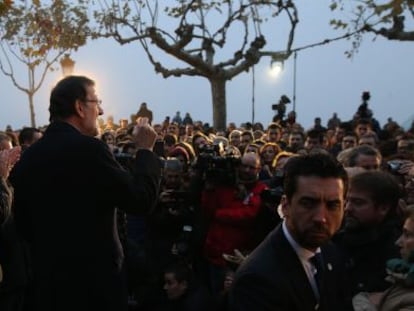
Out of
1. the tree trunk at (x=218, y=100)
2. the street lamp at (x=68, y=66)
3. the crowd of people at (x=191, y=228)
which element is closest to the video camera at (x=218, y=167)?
the crowd of people at (x=191, y=228)

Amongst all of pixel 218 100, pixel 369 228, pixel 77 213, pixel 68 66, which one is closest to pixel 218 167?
pixel 369 228

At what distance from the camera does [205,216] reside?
4.99m

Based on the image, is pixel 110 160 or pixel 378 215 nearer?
pixel 110 160

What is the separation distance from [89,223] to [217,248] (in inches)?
82.8

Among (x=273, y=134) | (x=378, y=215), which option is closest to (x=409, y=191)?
(x=378, y=215)

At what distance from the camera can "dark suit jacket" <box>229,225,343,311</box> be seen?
1931 mm

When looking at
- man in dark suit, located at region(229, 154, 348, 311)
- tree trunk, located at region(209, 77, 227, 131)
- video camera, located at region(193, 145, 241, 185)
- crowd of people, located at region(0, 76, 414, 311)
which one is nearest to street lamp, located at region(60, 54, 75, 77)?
tree trunk, located at region(209, 77, 227, 131)

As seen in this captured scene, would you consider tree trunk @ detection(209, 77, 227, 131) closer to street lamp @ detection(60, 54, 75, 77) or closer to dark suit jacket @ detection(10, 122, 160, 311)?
street lamp @ detection(60, 54, 75, 77)

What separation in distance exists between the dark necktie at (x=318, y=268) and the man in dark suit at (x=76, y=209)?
981 mm

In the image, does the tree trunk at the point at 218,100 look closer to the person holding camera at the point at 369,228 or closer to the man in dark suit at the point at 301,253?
the person holding camera at the point at 369,228

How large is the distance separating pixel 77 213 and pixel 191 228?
2.26 metres

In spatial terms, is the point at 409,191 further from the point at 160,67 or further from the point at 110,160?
the point at 160,67

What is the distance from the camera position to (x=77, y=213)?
2.86 metres

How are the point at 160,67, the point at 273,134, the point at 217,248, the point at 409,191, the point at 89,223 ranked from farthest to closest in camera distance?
the point at 160,67 < the point at 273,134 < the point at 217,248 < the point at 409,191 < the point at 89,223
